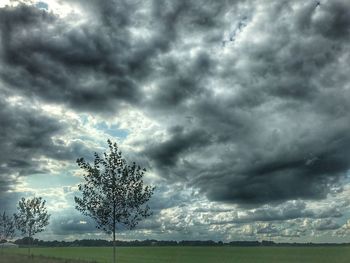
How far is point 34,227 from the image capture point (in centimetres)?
8662

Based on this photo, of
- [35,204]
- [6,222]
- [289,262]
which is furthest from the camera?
[6,222]

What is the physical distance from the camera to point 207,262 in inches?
3118

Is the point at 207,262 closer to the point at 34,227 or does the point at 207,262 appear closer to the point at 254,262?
the point at 254,262

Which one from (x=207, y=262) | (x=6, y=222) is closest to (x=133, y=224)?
(x=207, y=262)

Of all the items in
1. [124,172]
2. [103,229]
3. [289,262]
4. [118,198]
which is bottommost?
[289,262]

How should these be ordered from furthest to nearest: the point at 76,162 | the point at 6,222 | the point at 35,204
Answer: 1. the point at 6,222
2. the point at 35,204
3. the point at 76,162

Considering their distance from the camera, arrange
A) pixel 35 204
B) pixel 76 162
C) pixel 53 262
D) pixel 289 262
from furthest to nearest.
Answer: pixel 35 204 → pixel 289 262 → pixel 53 262 → pixel 76 162

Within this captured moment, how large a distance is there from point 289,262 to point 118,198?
51450 mm

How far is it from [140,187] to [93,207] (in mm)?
5320

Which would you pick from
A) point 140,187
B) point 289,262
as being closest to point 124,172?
point 140,187

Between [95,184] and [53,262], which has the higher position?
[95,184]

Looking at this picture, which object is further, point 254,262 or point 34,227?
point 34,227

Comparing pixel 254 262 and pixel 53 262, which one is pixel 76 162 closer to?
pixel 53 262

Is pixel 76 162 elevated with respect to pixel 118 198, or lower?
elevated
